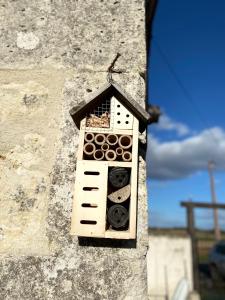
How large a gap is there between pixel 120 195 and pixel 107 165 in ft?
0.62

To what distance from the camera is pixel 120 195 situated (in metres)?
1.95

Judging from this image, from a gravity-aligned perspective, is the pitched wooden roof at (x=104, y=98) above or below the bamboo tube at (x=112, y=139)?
above

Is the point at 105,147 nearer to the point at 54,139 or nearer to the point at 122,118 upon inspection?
the point at 122,118

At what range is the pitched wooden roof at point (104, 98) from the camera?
2.02 metres

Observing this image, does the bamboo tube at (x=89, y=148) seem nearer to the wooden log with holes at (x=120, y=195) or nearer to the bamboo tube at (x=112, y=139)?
the bamboo tube at (x=112, y=139)

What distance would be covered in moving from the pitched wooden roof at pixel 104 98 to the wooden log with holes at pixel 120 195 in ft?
1.35

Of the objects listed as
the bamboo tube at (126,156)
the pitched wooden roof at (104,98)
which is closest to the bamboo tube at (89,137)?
the pitched wooden roof at (104,98)

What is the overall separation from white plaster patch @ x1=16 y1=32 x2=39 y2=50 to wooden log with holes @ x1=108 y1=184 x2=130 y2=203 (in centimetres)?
122

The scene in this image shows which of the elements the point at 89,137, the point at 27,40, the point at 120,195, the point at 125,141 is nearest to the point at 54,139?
the point at 89,137

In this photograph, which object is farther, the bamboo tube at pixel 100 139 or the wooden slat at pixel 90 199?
the bamboo tube at pixel 100 139

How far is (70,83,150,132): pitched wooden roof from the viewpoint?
202cm

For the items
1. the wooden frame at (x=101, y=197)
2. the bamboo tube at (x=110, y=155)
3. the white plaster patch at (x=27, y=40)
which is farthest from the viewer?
the white plaster patch at (x=27, y=40)

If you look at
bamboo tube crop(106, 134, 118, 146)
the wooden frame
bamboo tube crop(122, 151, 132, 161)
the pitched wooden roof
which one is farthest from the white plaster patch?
bamboo tube crop(122, 151, 132, 161)

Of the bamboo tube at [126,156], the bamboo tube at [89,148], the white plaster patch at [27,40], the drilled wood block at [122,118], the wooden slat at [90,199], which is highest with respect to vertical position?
the white plaster patch at [27,40]
